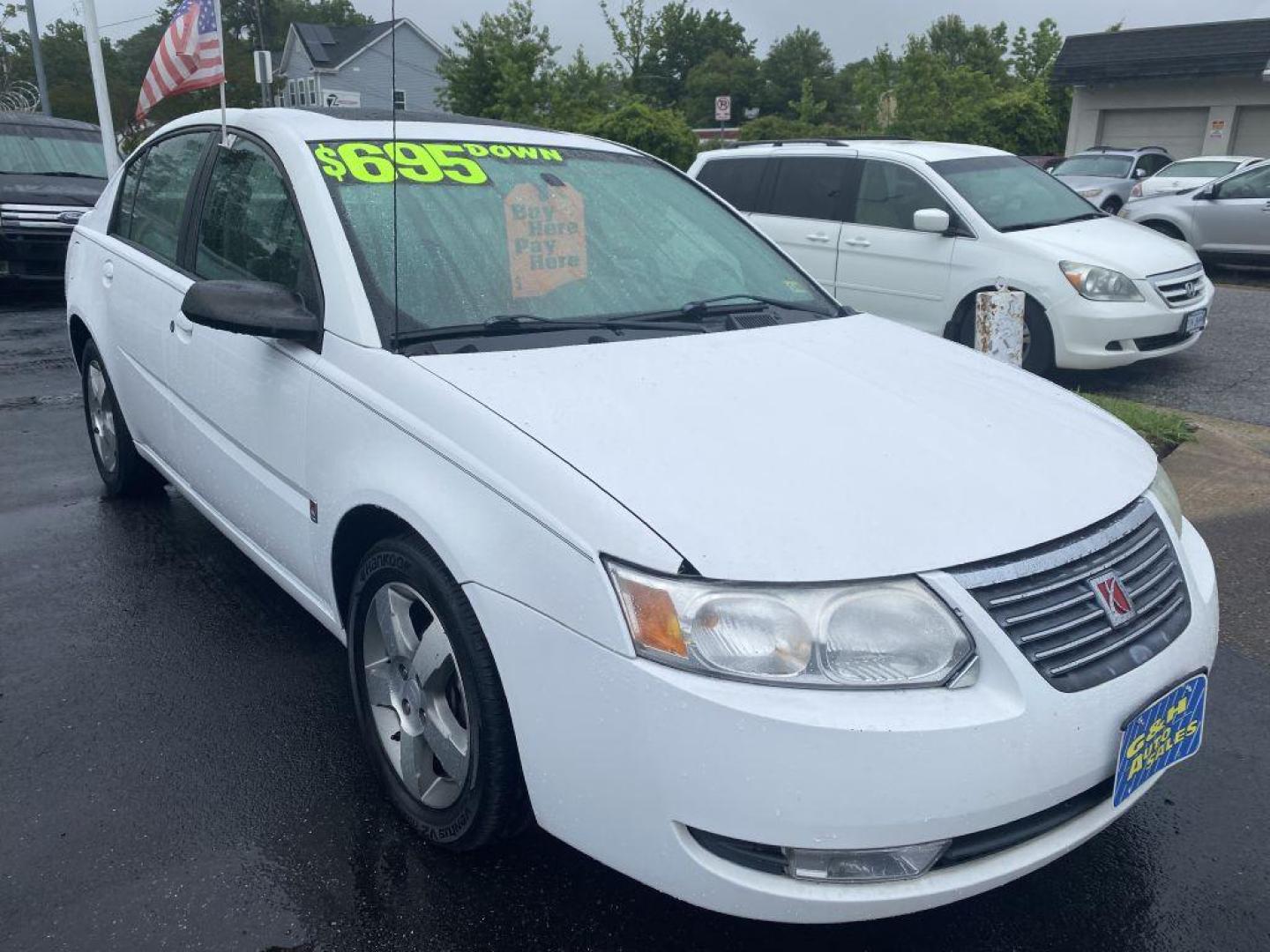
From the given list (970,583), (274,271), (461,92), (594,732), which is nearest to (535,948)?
(594,732)

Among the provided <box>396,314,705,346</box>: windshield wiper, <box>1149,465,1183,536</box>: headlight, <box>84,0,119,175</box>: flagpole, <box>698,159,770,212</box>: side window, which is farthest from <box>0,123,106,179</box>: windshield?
<box>1149,465,1183,536</box>: headlight

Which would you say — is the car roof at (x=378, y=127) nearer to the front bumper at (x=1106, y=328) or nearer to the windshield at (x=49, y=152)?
the front bumper at (x=1106, y=328)

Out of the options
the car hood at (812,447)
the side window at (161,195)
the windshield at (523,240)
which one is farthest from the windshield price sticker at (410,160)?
the side window at (161,195)

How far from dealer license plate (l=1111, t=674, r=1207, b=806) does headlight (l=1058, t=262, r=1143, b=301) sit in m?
5.26

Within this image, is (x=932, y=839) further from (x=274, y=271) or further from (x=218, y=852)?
(x=274, y=271)

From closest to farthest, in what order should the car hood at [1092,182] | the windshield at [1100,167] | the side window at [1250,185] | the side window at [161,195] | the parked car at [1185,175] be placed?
1. the side window at [161,195]
2. the side window at [1250,185]
3. the parked car at [1185,175]
4. the car hood at [1092,182]
5. the windshield at [1100,167]

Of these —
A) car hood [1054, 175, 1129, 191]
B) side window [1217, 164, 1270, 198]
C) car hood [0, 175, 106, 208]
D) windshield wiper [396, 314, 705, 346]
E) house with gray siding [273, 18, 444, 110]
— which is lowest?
car hood [0, 175, 106, 208]

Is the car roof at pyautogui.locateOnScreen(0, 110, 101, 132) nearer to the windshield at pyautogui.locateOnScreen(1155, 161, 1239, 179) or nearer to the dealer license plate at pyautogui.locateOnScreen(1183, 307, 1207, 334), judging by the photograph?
the dealer license plate at pyautogui.locateOnScreen(1183, 307, 1207, 334)

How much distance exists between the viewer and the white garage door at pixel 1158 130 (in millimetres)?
26658

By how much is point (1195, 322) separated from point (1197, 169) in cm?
1166

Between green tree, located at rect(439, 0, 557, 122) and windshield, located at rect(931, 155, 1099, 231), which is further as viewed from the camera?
green tree, located at rect(439, 0, 557, 122)

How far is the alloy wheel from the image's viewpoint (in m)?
2.35

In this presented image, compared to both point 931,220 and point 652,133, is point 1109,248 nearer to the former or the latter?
point 931,220

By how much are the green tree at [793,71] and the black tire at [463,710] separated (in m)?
78.9
